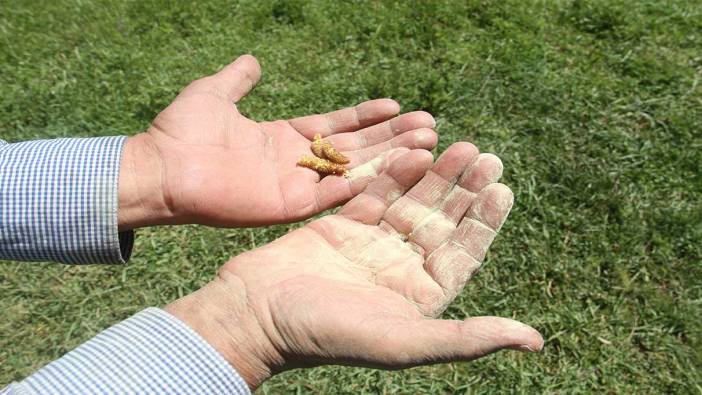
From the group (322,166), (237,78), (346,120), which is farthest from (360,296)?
(237,78)

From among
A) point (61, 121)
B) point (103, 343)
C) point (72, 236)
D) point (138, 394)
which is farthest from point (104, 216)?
point (61, 121)

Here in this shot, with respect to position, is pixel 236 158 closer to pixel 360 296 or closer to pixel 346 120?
pixel 346 120

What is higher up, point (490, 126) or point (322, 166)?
point (322, 166)

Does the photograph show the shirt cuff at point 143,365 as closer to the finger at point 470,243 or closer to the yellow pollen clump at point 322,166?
the finger at point 470,243

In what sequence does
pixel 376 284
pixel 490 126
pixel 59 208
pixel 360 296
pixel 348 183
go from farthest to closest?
pixel 490 126 → pixel 348 183 → pixel 59 208 → pixel 376 284 → pixel 360 296

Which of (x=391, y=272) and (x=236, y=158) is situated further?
(x=236, y=158)

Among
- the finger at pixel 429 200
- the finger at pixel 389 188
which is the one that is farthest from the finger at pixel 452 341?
the finger at pixel 389 188

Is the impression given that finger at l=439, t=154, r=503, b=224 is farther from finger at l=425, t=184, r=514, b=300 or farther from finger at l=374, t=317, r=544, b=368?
finger at l=374, t=317, r=544, b=368

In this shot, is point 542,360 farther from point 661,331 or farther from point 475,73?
point 475,73
